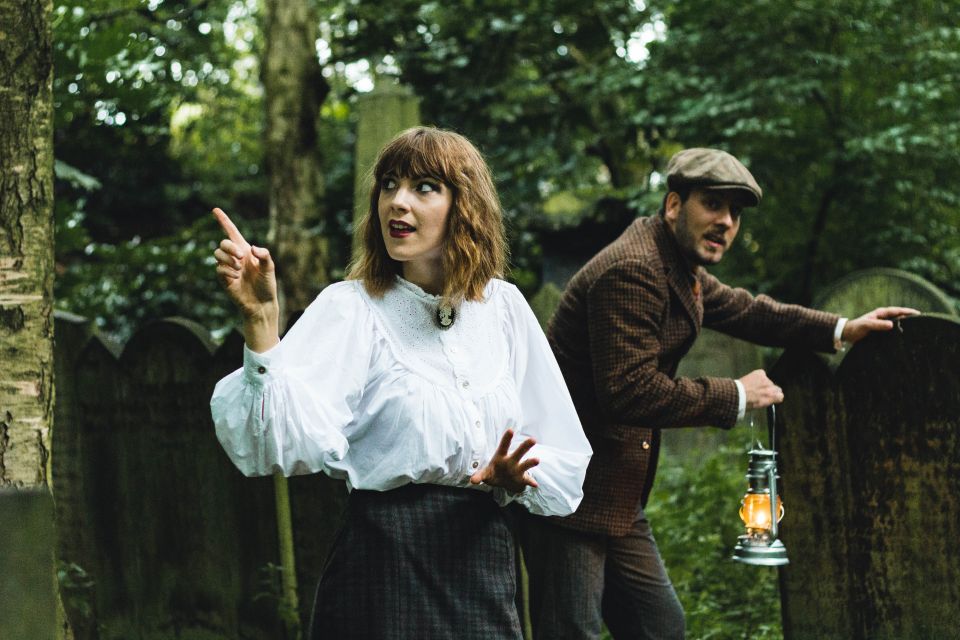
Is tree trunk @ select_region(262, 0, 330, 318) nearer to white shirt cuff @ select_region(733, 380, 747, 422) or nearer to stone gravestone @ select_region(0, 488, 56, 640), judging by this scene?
white shirt cuff @ select_region(733, 380, 747, 422)

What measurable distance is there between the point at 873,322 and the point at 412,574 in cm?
191

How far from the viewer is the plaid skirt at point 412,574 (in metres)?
2.40

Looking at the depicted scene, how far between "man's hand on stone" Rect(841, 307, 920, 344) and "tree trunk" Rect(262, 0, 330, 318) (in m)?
4.80

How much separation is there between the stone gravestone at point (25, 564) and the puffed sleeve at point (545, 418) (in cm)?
123

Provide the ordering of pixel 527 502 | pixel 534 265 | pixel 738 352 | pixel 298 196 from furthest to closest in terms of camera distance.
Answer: pixel 534 265 < pixel 298 196 < pixel 738 352 < pixel 527 502

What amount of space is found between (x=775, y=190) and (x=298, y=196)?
3.53 m

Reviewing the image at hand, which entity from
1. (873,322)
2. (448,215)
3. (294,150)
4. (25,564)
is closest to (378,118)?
(294,150)

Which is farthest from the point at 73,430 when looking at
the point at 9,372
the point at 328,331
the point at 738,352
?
the point at 738,352

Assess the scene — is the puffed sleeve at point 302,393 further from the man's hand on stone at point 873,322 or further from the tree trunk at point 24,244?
the man's hand on stone at point 873,322

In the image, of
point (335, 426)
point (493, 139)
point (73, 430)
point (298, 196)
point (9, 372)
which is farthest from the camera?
point (493, 139)

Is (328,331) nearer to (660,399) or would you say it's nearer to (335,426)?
(335,426)

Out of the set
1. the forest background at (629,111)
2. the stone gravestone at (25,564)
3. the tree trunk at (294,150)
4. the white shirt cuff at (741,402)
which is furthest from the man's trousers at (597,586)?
the tree trunk at (294,150)

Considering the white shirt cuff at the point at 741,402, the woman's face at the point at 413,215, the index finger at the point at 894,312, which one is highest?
the woman's face at the point at 413,215

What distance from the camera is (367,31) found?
8258 millimetres
